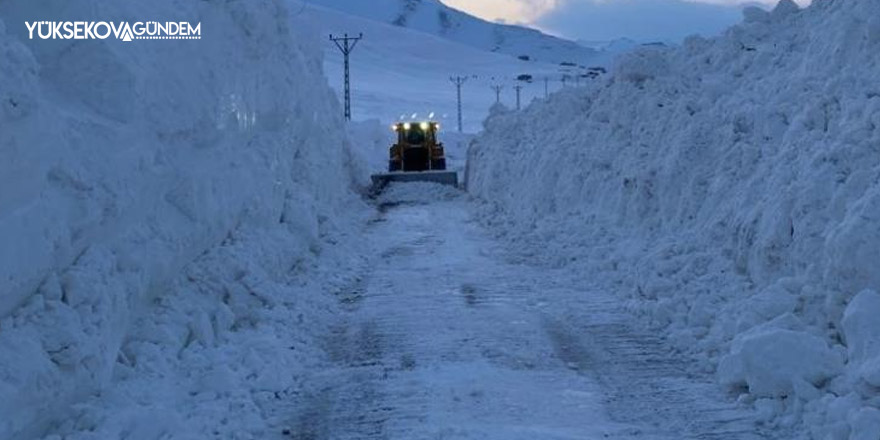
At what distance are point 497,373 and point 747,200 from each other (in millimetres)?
4105

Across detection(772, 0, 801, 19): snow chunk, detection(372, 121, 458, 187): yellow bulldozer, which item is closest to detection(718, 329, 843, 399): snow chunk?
detection(772, 0, 801, 19): snow chunk

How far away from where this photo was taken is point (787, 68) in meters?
13.1

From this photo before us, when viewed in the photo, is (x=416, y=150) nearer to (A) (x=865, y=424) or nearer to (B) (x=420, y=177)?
(B) (x=420, y=177)

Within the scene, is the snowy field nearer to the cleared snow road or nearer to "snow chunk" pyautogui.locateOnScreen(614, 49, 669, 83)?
"snow chunk" pyautogui.locateOnScreen(614, 49, 669, 83)

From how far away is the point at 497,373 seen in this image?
7836mm

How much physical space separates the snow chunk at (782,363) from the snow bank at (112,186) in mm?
3937

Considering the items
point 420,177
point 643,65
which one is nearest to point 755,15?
point 643,65

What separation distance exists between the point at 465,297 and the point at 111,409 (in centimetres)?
512

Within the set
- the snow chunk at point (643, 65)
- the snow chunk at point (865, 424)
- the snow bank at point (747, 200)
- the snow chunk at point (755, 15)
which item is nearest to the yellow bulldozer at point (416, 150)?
the snow bank at point (747, 200)

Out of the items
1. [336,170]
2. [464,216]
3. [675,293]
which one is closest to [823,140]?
[675,293]

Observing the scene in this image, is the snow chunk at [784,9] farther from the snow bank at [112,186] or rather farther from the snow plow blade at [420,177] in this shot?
the snow plow blade at [420,177]

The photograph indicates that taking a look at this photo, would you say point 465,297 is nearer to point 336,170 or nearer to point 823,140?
point 823,140

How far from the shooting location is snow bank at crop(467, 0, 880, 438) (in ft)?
22.9

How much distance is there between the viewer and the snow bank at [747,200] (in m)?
6.98
